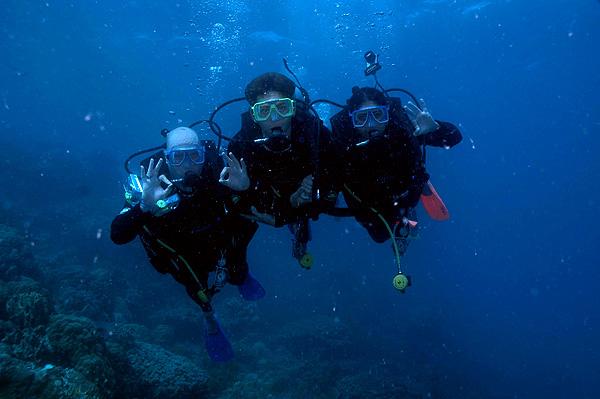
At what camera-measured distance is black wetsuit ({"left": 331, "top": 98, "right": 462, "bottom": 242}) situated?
470 centimetres

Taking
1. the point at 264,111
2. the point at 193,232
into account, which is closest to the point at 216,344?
the point at 193,232

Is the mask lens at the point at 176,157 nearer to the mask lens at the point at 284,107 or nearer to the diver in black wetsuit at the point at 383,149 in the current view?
the mask lens at the point at 284,107

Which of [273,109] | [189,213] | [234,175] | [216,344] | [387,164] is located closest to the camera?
[234,175]

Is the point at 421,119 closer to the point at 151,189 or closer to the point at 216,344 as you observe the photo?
the point at 151,189

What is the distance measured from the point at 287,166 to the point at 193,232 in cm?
143

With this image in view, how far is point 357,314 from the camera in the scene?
834 inches

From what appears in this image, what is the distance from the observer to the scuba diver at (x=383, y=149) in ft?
15.1

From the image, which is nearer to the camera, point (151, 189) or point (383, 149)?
point (151, 189)

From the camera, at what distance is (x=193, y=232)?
466 cm

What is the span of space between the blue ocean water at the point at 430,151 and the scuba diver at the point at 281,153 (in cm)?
944

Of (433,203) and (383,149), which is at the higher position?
(383,149)

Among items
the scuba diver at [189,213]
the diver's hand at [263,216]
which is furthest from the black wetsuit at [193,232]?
the diver's hand at [263,216]

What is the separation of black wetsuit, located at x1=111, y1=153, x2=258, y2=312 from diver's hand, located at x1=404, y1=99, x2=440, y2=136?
252cm

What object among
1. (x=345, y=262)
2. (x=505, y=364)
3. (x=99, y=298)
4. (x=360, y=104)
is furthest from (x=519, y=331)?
(x=360, y=104)
